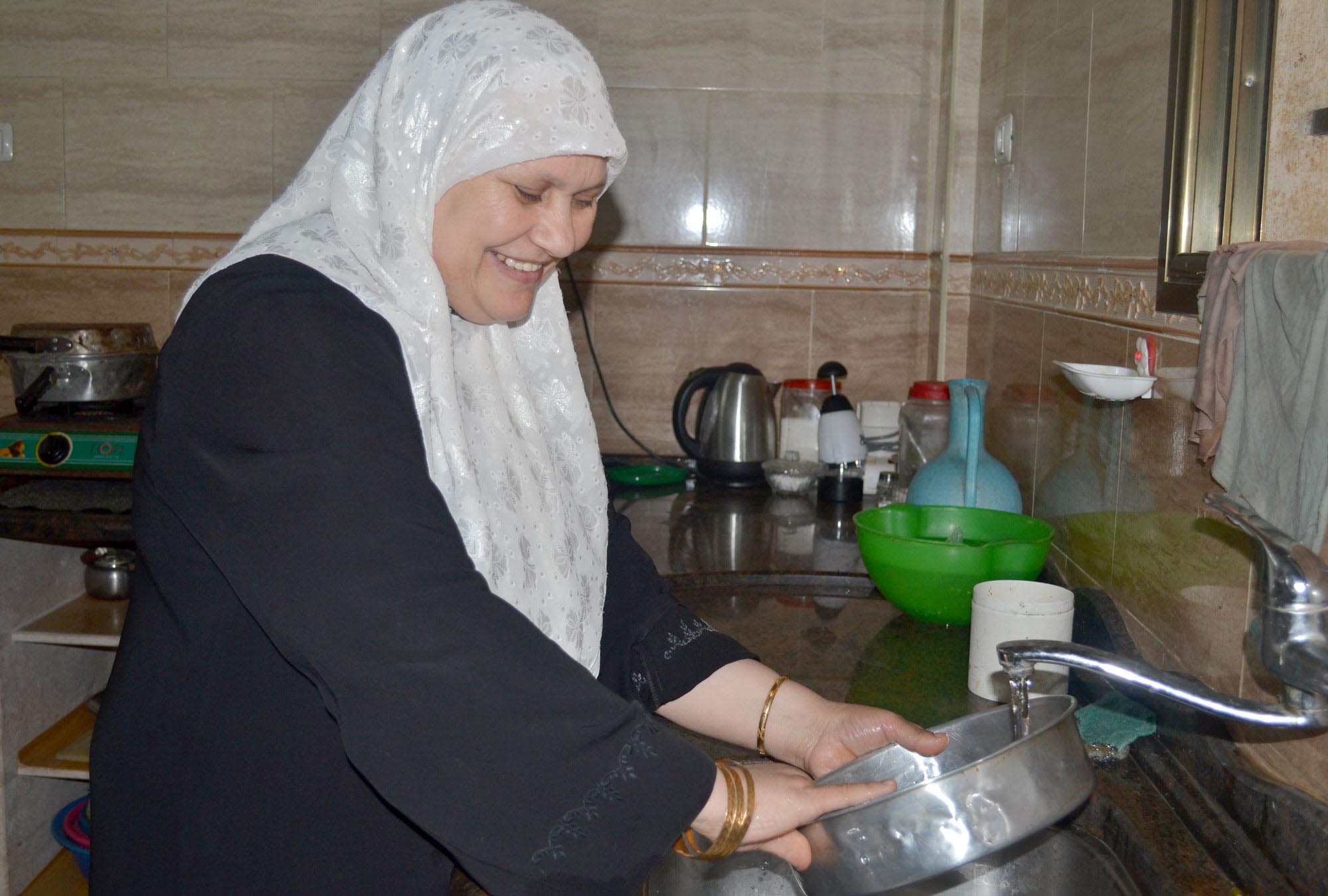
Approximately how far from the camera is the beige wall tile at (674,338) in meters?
2.54

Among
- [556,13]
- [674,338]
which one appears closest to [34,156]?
[556,13]

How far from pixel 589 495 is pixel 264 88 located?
5.62 ft

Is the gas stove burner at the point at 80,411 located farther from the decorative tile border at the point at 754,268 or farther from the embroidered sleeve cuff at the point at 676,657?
the embroidered sleeve cuff at the point at 676,657

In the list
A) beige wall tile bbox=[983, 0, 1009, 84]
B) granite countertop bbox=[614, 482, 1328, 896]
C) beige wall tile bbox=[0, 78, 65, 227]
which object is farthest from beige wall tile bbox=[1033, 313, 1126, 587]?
beige wall tile bbox=[0, 78, 65, 227]

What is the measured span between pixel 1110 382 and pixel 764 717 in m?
0.48

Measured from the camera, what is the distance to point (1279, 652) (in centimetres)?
76

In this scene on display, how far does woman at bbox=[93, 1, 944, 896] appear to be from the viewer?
74 centimetres

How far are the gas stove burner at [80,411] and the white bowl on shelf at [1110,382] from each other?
1790mm

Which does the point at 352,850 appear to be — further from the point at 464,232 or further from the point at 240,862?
the point at 464,232

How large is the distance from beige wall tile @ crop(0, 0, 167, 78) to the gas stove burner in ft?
2.48

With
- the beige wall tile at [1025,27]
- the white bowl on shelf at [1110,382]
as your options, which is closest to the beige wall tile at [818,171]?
the beige wall tile at [1025,27]

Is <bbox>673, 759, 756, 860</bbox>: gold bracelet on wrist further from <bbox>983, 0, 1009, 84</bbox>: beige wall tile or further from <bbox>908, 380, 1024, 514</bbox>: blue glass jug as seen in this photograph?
<bbox>983, 0, 1009, 84</bbox>: beige wall tile

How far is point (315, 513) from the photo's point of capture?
730 mm

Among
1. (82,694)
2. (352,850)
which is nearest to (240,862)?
(352,850)
